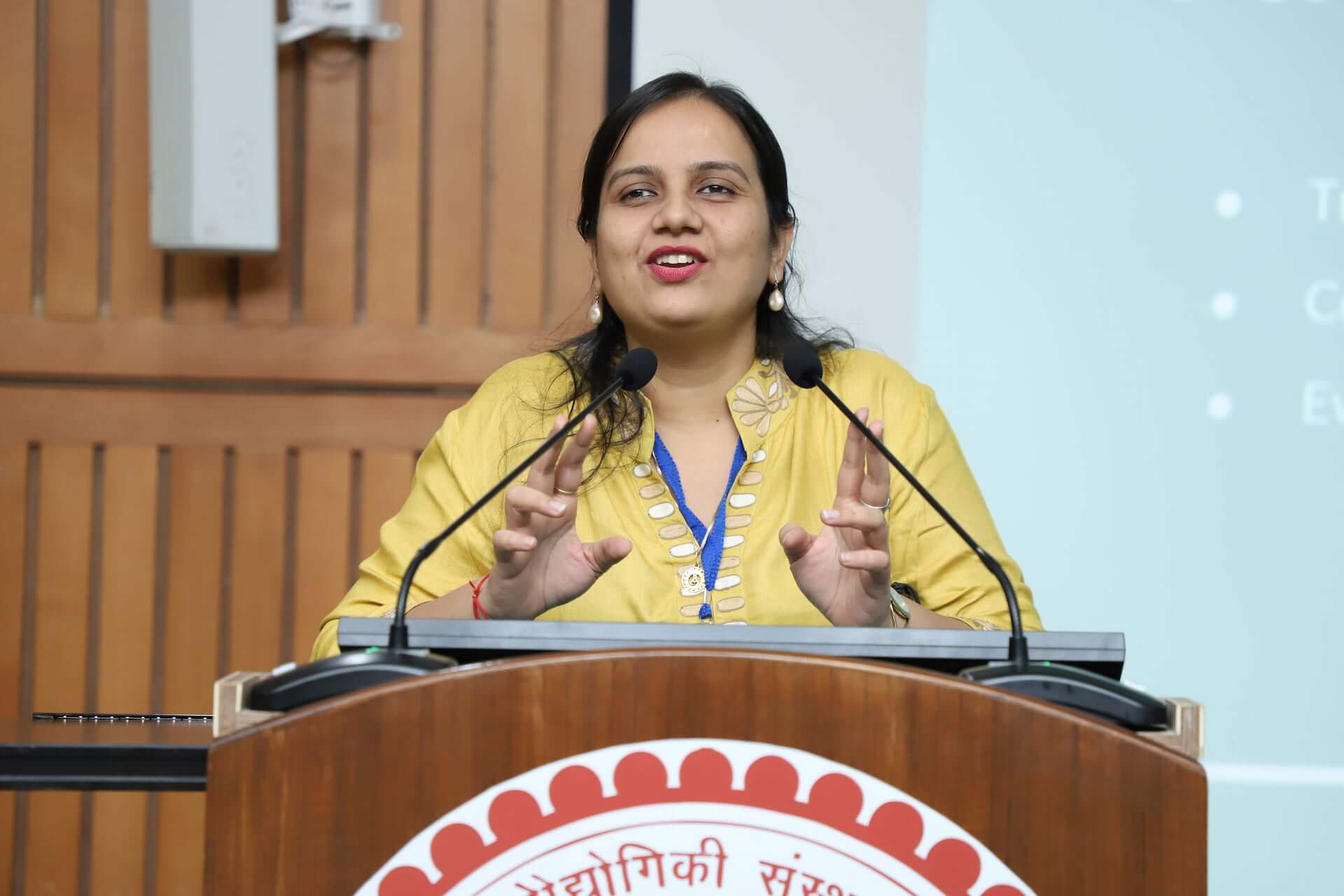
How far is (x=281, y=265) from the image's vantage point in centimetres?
256

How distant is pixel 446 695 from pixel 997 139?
1.94 meters

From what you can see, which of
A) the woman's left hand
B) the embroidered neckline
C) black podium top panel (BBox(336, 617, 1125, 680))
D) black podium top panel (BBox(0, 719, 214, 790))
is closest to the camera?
black podium top panel (BBox(336, 617, 1125, 680))

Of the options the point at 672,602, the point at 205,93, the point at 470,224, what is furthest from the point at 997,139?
the point at 205,93

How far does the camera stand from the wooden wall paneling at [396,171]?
255 centimetres

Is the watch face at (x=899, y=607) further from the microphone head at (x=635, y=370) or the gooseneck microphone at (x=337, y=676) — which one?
the gooseneck microphone at (x=337, y=676)

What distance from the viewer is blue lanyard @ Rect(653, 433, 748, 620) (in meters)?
1.61

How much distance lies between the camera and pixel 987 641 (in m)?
0.96

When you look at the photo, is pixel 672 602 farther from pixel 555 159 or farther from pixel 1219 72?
pixel 1219 72

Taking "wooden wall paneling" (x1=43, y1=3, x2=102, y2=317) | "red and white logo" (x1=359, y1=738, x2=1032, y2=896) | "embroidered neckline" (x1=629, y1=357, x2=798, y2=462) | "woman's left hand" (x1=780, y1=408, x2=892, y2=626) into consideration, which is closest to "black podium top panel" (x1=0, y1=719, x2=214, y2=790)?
"red and white logo" (x1=359, y1=738, x2=1032, y2=896)

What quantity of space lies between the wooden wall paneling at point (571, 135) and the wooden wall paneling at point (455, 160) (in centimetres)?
15

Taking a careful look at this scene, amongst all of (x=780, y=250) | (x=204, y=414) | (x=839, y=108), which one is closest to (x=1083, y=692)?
(x=780, y=250)

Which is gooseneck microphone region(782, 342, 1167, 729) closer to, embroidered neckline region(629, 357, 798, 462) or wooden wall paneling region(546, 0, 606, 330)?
embroidered neckline region(629, 357, 798, 462)

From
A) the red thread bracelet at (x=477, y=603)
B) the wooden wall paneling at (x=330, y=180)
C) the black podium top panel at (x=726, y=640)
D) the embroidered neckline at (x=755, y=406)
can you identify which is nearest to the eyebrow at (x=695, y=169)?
the embroidered neckline at (x=755, y=406)

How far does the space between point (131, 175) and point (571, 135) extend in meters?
0.89
